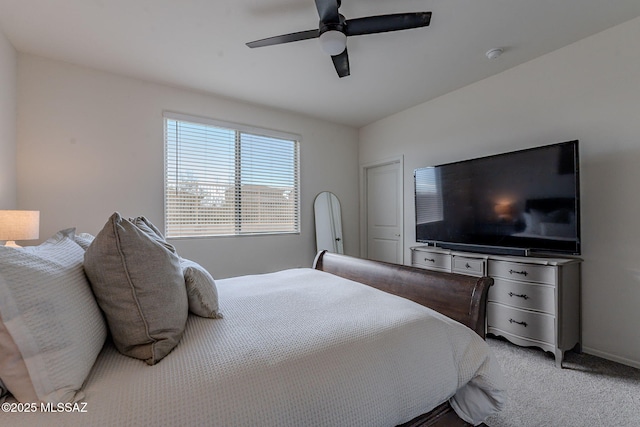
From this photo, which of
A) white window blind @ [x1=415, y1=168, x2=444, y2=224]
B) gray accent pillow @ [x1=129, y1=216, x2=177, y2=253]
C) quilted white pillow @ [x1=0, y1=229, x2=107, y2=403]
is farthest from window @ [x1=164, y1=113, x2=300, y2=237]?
quilted white pillow @ [x1=0, y1=229, x2=107, y2=403]

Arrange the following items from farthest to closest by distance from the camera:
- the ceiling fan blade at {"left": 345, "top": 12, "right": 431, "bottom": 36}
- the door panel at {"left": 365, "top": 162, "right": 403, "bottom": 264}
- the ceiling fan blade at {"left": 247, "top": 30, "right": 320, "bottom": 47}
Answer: the door panel at {"left": 365, "top": 162, "right": 403, "bottom": 264} → the ceiling fan blade at {"left": 247, "top": 30, "right": 320, "bottom": 47} → the ceiling fan blade at {"left": 345, "top": 12, "right": 431, "bottom": 36}

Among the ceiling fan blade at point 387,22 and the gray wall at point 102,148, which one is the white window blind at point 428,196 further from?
the gray wall at point 102,148

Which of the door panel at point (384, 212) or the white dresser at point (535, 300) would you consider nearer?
the white dresser at point (535, 300)

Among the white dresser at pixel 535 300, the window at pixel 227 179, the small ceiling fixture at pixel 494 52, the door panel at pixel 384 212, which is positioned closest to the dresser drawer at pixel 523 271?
the white dresser at pixel 535 300

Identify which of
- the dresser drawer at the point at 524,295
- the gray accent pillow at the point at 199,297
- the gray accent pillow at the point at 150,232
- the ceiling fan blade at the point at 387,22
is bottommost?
the dresser drawer at the point at 524,295

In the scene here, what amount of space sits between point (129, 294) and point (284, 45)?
234 cm

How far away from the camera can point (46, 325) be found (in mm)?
724

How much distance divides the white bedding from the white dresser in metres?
1.39

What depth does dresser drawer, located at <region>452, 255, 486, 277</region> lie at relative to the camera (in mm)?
2600

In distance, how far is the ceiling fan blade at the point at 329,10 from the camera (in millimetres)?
1630

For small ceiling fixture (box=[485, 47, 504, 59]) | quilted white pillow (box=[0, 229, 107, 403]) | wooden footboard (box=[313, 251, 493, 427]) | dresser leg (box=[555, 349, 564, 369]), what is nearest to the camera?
quilted white pillow (box=[0, 229, 107, 403])

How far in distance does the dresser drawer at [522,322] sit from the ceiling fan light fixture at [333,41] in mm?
2488

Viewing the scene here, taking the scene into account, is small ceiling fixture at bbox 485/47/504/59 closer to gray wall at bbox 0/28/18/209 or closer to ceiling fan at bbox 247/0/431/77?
ceiling fan at bbox 247/0/431/77

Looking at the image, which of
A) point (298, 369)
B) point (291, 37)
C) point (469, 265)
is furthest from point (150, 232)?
point (469, 265)
